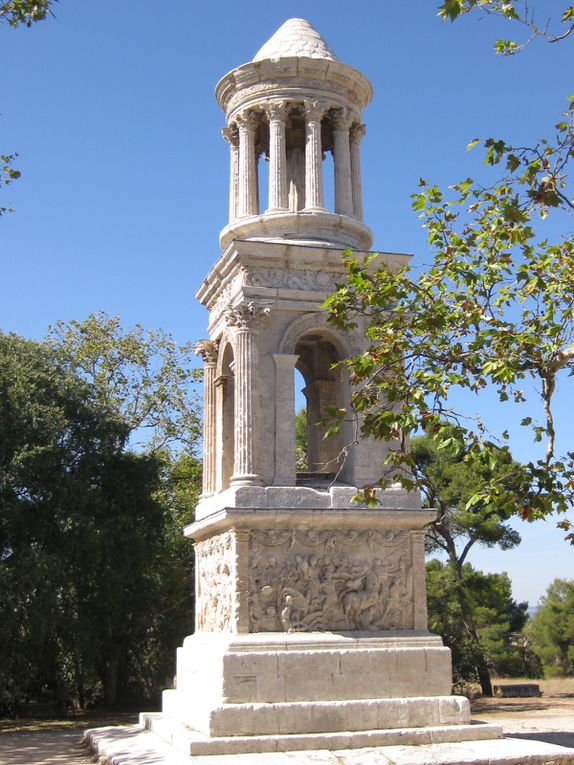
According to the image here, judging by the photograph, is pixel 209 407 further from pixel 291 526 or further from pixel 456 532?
pixel 456 532

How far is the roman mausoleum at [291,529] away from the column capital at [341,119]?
0.11 ft

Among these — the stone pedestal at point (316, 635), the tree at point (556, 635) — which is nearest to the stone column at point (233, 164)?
the stone pedestal at point (316, 635)

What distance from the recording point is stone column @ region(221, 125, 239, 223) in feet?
50.6

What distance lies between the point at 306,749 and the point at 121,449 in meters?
14.8

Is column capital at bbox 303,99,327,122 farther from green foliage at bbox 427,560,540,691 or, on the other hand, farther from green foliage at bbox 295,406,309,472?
green foliage at bbox 427,560,540,691

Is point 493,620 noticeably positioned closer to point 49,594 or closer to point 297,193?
point 49,594

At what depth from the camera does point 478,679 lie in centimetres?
2891

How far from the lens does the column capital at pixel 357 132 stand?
15.3 meters

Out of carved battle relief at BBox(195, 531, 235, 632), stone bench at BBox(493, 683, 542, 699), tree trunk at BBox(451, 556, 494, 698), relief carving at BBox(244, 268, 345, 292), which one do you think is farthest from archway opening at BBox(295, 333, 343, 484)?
stone bench at BBox(493, 683, 542, 699)

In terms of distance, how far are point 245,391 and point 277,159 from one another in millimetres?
4173

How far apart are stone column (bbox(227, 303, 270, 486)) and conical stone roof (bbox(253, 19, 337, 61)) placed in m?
4.72

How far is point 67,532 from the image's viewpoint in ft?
71.1

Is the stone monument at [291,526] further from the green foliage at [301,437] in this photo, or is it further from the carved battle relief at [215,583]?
the green foliage at [301,437]

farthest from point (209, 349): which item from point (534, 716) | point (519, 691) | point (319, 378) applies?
point (519, 691)
